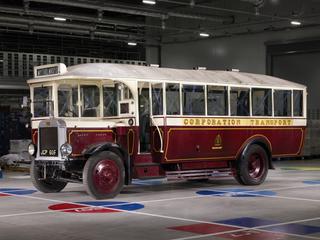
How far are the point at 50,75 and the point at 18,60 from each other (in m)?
15.4

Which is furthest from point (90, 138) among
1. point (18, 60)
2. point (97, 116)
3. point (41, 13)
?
point (18, 60)

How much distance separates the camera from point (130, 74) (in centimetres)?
1309

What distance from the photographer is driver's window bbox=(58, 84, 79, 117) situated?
12914 millimetres

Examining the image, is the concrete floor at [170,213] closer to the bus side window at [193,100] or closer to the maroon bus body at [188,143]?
the maroon bus body at [188,143]

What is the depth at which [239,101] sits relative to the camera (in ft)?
49.2

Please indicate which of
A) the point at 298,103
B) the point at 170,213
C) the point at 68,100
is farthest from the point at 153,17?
the point at 170,213

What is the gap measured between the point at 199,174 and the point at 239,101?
2148mm

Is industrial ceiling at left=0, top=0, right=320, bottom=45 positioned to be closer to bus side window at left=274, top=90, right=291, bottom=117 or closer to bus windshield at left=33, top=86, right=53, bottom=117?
bus side window at left=274, top=90, right=291, bottom=117

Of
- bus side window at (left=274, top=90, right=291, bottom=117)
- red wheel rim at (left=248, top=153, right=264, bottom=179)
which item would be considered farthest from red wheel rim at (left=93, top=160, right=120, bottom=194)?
bus side window at (left=274, top=90, right=291, bottom=117)

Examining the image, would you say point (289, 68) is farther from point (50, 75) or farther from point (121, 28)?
point (50, 75)

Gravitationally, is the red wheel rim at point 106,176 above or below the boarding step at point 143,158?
below

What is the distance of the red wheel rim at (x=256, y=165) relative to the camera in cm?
1530

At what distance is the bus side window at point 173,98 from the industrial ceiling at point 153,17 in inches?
345

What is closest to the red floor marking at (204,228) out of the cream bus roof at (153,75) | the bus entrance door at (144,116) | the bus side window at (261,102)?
the bus entrance door at (144,116)
